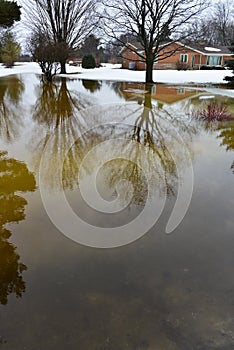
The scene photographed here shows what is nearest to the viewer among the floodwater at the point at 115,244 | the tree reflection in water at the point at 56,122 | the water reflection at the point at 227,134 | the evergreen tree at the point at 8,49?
the floodwater at the point at 115,244

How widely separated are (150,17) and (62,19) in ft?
43.8

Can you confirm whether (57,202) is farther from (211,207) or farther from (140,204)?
(211,207)

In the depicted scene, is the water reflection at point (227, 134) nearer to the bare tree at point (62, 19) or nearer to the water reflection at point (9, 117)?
the water reflection at point (9, 117)

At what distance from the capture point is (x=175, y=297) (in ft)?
9.11

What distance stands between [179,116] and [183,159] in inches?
188

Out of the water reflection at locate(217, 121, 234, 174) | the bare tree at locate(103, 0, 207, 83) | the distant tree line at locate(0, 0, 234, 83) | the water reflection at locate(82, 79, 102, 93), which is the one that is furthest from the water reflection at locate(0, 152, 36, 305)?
the bare tree at locate(103, 0, 207, 83)

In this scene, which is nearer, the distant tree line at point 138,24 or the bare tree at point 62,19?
the distant tree line at point 138,24

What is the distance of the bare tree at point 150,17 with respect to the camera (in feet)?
64.8

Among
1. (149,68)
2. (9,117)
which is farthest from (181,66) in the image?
(9,117)

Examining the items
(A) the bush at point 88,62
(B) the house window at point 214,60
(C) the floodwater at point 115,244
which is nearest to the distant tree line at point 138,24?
(A) the bush at point 88,62

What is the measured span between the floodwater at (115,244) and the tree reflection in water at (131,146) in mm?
44

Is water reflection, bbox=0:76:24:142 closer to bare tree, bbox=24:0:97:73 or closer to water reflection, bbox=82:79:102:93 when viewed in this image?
water reflection, bbox=82:79:102:93

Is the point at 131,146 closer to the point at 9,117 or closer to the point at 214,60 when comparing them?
the point at 9,117

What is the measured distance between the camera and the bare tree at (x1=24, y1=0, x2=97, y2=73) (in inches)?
1145
